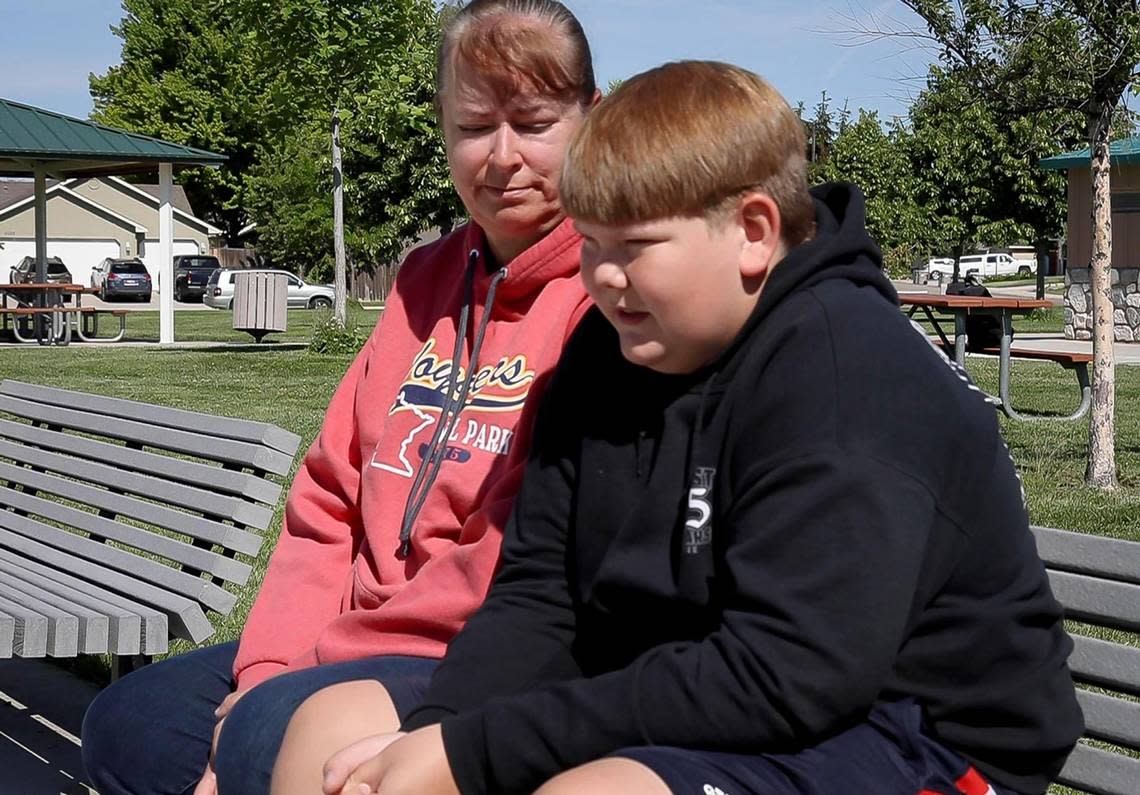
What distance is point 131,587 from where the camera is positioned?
3629 mm

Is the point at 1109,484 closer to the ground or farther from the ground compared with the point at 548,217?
closer to the ground

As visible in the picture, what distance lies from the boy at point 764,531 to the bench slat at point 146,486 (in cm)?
173

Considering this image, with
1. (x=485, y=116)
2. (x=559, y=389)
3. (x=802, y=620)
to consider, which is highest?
(x=485, y=116)

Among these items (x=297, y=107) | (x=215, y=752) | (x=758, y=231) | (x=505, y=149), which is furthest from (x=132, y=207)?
(x=758, y=231)

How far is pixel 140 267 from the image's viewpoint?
50.2 metres

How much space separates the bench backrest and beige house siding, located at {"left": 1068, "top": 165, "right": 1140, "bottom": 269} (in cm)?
2102

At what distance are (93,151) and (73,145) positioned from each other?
15.9 inches

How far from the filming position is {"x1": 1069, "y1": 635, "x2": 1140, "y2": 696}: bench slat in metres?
2.09

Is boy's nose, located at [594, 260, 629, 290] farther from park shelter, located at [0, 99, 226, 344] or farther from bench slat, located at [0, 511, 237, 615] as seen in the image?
park shelter, located at [0, 99, 226, 344]

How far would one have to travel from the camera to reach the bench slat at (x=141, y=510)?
3.56m

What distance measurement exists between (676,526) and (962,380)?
39cm

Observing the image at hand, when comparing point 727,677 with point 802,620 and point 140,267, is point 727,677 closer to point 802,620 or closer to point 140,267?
point 802,620

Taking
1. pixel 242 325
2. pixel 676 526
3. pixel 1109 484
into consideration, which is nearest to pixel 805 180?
pixel 676 526

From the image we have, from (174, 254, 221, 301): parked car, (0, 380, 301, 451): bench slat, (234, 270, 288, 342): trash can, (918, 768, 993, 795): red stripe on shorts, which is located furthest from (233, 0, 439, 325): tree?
(174, 254, 221, 301): parked car
